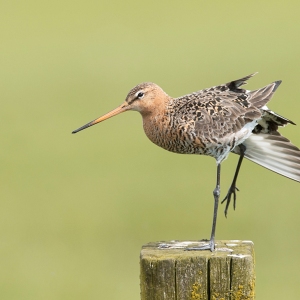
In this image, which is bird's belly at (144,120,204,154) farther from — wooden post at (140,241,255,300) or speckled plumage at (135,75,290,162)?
wooden post at (140,241,255,300)

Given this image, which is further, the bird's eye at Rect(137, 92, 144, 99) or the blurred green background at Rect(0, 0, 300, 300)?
the blurred green background at Rect(0, 0, 300, 300)

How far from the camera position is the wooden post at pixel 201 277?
5270mm

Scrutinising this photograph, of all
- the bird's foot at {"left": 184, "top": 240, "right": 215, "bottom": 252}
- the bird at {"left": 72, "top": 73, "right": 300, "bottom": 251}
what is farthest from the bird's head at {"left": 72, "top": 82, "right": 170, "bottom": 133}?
the bird's foot at {"left": 184, "top": 240, "right": 215, "bottom": 252}

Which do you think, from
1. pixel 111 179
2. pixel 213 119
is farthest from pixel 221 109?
pixel 111 179

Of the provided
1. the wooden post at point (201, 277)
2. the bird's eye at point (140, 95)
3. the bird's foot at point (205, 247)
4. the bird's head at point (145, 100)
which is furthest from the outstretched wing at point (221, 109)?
the wooden post at point (201, 277)

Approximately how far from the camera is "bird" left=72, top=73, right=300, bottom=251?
725 centimetres

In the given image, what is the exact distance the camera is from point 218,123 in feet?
24.0

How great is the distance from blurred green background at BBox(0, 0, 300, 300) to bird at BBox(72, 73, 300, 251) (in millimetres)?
3741

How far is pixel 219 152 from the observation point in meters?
7.30

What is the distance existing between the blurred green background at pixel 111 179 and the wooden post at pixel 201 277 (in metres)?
5.38

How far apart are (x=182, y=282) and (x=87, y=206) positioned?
8.42 metres

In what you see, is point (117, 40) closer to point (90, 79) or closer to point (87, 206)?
point (90, 79)

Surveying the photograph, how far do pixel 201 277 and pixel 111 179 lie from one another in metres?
9.83

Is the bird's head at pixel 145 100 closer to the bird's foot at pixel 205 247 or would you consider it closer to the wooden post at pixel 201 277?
the bird's foot at pixel 205 247
